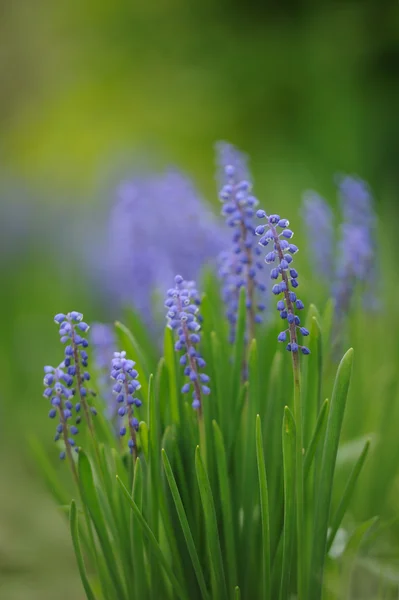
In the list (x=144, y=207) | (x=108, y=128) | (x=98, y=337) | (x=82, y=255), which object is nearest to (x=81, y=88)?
(x=108, y=128)

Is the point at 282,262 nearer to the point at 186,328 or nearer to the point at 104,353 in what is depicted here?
the point at 186,328

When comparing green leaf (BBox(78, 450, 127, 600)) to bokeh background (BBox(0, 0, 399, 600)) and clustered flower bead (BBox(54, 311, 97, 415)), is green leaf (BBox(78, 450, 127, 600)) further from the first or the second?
bokeh background (BBox(0, 0, 399, 600))

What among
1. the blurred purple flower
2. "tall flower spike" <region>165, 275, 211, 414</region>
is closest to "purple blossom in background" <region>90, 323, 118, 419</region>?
the blurred purple flower

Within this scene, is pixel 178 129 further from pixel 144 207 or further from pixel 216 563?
pixel 216 563

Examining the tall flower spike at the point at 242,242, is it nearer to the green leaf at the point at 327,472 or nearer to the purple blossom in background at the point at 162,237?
the green leaf at the point at 327,472

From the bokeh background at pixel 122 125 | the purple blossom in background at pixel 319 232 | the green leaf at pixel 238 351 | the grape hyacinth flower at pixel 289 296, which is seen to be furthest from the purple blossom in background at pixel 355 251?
the bokeh background at pixel 122 125

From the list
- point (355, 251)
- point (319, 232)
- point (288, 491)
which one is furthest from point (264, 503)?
point (319, 232)

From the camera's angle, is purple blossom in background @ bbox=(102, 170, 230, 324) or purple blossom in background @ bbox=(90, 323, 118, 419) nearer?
purple blossom in background @ bbox=(90, 323, 118, 419)

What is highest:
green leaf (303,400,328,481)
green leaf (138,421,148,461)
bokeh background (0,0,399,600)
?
bokeh background (0,0,399,600)
